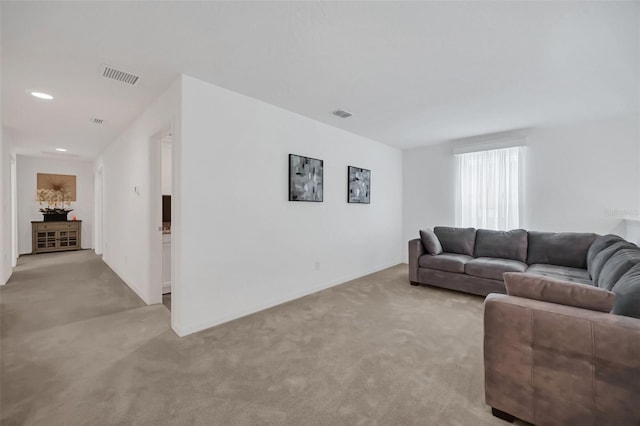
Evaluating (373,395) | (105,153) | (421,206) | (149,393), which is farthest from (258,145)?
(105,153)

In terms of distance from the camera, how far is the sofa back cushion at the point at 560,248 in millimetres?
3574

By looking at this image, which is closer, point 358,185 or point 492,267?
point 492,267

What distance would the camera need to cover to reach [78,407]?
1.71 metres

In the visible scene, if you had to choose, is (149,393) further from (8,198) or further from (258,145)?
(8,198)

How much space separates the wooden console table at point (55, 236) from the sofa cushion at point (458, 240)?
8.95 metres

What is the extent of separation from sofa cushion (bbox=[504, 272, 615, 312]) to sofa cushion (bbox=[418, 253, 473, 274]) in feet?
7.86

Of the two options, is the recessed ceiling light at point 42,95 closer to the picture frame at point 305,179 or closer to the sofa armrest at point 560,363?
the picture frame at point 305,179

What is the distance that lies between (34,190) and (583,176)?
11.5m

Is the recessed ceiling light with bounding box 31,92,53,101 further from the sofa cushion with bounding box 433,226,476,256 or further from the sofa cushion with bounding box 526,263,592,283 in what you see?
the sofa cushion with bounding box 526,263,592,283

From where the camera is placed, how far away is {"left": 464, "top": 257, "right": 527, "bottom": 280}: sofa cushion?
362 cm

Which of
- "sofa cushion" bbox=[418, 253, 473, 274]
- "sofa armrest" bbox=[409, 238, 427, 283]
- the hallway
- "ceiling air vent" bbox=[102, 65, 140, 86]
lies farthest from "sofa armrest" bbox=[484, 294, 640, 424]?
"ceiling air vent" bbox=[102, 65, 140, 86]

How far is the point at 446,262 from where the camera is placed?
408 centimetres

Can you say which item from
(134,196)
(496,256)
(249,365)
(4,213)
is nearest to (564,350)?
(249,365)

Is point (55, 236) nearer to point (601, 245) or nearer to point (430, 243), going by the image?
point (430, 243)
